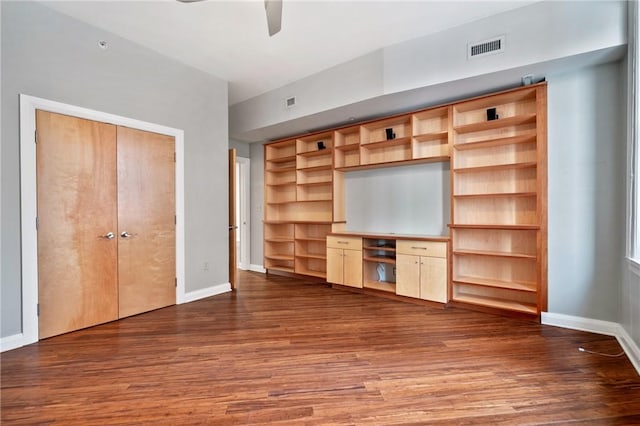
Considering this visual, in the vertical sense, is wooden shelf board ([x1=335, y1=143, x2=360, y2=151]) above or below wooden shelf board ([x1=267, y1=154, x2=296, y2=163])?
above

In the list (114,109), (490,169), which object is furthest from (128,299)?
(490,169)

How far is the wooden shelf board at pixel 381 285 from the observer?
421 cm

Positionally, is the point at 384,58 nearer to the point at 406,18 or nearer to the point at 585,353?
the point at 406,18

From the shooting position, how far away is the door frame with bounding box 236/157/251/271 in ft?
20.4

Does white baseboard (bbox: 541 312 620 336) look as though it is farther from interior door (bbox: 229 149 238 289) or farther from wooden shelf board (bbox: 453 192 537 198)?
interior door (bbox: 229 149 238 289)

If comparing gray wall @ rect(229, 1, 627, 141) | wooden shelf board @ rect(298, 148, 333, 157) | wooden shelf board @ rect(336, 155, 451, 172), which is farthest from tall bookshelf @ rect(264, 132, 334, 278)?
gray wall @ rect(229, 1, 627, 141)

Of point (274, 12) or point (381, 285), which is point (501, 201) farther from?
point (274, 12)

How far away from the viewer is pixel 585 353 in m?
2.51

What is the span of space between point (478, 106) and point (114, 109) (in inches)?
167

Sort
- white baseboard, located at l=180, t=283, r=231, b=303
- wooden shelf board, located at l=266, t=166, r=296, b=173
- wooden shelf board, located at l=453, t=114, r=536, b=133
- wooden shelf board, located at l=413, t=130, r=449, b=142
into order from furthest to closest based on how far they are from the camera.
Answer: wooden shelf board, located at l=266, t=166, r=296, b=173, white baseboard, located at l=180, t=283, r=231, b=303, wooden shelf board, located at l=413, t=130, r=449, b=142, wooden shelf board, located at l=453, t=114, r=536, b=133

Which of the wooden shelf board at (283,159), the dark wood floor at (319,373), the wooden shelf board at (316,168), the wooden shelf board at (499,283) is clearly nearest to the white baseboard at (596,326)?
the dark wood floor at (319,373)

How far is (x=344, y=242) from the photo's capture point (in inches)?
184

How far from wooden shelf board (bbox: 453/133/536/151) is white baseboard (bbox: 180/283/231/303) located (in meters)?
3.74

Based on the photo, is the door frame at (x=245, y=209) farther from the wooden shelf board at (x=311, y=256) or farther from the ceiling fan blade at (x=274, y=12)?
the ceiling fan blade at (x=274, y=12)
